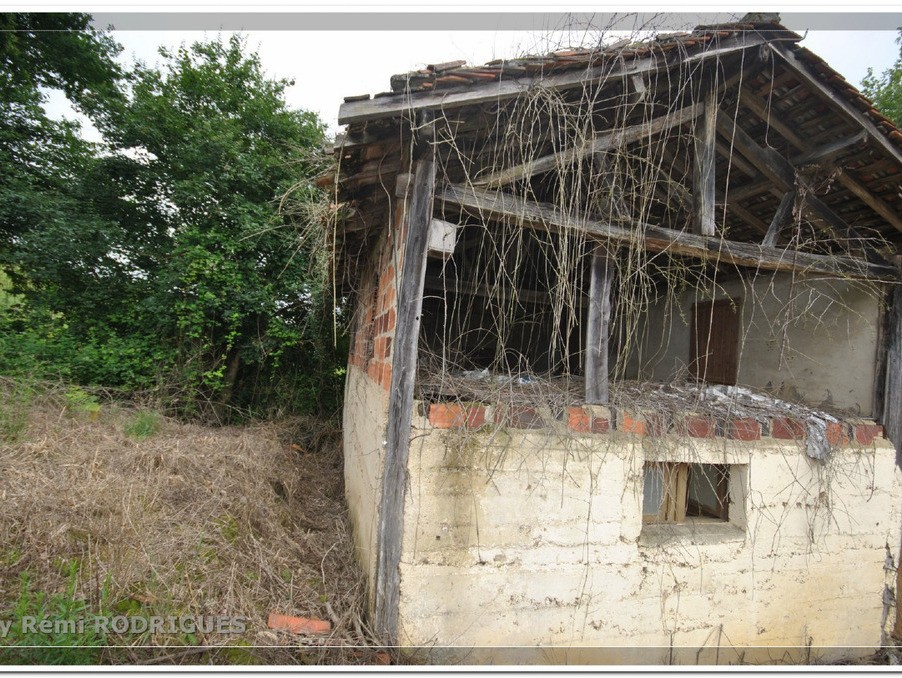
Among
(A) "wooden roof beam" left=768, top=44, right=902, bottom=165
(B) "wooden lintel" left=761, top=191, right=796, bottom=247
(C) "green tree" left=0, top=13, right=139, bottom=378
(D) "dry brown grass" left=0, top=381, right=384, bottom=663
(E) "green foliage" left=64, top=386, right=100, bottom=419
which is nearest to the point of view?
(D) "dry brown grass" left=0, top=381, right=384, bottom=663

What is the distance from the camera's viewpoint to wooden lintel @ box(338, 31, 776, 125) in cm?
225

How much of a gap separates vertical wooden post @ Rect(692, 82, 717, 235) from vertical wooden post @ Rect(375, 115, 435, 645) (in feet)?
6.89

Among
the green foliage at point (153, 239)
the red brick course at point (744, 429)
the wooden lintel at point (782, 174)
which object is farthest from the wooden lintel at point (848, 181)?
the green foliage at point (153, 239)

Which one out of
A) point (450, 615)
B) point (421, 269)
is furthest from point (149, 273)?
point (450, 615)

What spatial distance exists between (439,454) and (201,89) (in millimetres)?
9324

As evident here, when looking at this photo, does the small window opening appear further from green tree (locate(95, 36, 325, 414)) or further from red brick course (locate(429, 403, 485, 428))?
green tree (locate(95, 36, 325, 414))

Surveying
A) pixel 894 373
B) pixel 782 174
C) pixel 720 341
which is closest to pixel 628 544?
pixel 894 373

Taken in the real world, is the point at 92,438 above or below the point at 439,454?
below

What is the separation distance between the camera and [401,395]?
8.63 ft

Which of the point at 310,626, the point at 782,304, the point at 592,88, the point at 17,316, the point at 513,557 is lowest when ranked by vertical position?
the point at 310,626

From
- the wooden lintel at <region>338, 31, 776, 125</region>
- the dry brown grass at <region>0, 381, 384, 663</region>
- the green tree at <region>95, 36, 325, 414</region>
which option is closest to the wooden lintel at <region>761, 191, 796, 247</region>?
the wooden lintel at <region>338, 31, 776, 125</region>

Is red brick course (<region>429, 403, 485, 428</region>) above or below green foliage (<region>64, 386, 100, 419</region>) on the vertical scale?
above
